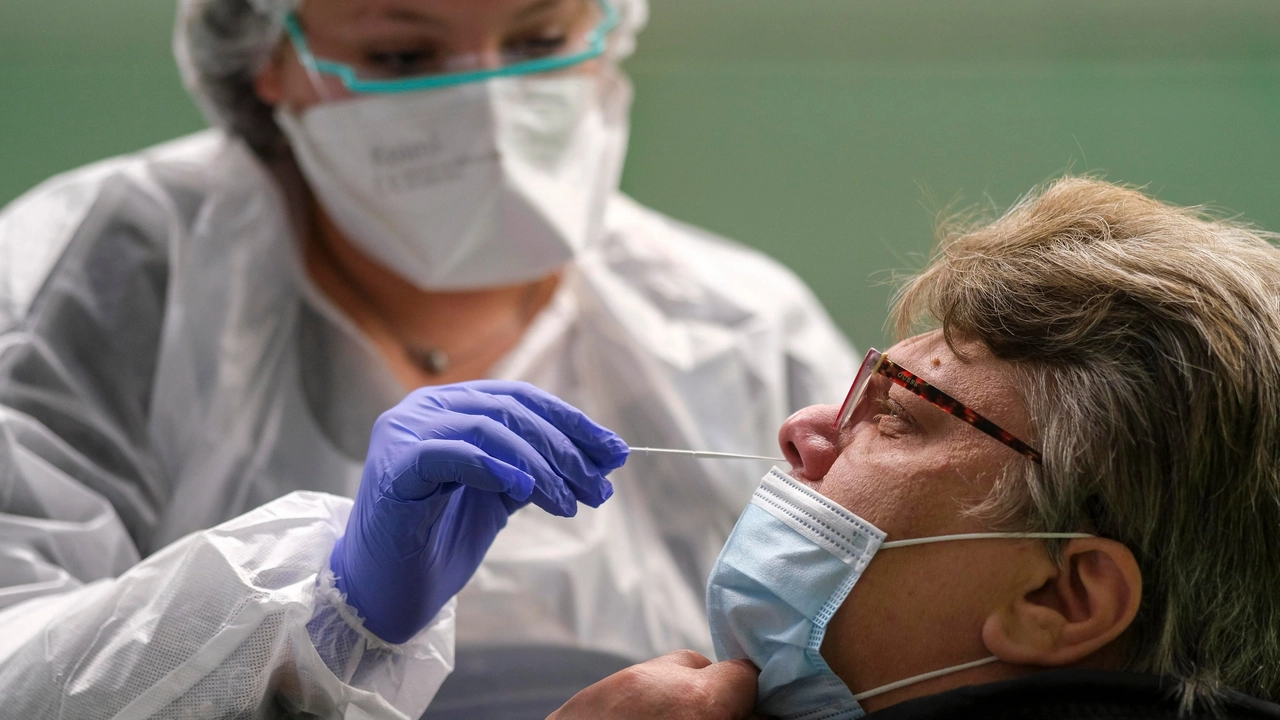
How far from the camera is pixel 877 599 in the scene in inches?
34.9

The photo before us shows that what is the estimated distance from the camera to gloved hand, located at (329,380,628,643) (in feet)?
3.10

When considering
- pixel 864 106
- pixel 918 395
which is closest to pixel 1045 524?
pixel 918 395

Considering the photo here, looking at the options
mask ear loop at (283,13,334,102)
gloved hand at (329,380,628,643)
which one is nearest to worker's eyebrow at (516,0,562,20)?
mask ear loop at (283,13,334,102)

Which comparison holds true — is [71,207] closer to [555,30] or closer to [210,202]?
[210,202]

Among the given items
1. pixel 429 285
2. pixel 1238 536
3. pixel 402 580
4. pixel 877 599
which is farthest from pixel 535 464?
pixel 429 285

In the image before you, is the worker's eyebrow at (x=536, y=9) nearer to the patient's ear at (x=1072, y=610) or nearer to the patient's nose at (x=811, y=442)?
the patient's nose at (x=811, y=442)

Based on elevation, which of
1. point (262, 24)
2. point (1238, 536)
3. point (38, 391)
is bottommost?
point (1238, 536)

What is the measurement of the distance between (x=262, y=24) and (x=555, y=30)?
0.46m

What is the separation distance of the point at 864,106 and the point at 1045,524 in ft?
6.12

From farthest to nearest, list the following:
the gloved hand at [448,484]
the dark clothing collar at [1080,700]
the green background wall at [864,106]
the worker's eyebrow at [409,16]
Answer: the green background wall at [864,106] → the worker's eyebrow at [409,16] → the gloved hand at [448,484] → the dark clothing collar at [1080,700]

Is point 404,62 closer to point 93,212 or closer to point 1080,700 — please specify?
point 93,212

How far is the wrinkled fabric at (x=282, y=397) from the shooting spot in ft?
4.24

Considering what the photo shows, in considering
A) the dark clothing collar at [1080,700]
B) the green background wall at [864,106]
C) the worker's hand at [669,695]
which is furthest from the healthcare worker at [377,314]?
the green background wall at [864,106]

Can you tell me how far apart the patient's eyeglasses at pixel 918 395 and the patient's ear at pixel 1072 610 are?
3.6 inches
